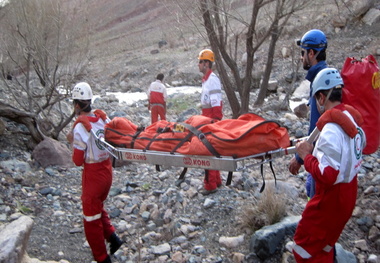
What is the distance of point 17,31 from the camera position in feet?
28.9

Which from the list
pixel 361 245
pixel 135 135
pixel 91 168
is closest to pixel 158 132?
pixel 135 135

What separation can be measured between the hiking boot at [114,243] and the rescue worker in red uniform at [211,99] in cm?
158

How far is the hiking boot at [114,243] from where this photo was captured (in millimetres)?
4340

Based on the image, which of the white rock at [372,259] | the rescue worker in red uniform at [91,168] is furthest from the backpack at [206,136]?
the white rock at [372,259]

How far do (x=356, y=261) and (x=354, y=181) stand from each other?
147 centimetres

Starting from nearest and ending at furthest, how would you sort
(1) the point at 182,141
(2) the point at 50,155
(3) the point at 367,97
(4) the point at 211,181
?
(3) the point at 367,97, (1) the point at 182,141, (4) the point at 211,181, (2) the point at 50,155

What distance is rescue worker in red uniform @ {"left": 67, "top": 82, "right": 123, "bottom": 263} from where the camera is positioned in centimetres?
397

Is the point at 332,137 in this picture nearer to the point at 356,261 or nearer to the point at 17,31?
the point at 356,261

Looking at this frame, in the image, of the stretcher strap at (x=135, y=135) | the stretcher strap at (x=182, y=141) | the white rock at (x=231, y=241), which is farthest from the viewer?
the white rock at (x=231, y=241)

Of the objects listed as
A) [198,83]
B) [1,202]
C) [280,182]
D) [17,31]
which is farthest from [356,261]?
[198,83]

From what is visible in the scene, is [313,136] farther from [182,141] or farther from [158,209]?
[158,209]

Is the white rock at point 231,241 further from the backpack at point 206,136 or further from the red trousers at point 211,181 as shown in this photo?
the backpack at point 206,136

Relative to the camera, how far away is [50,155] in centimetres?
719

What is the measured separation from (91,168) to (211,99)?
89.7 inches
